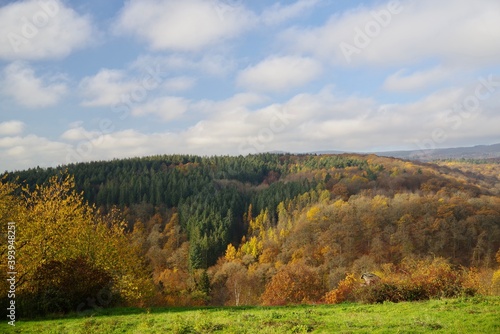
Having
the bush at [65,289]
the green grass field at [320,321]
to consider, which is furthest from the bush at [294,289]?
the green grass field at [320,321]

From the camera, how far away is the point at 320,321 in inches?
715

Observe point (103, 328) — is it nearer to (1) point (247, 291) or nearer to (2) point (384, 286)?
(2) point (384, 286)

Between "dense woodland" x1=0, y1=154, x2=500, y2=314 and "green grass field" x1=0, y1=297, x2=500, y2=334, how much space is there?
6.68 m

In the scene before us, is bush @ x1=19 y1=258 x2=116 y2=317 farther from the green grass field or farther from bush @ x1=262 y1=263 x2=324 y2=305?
bush @ x1=262 y1=263 x2=324 y2=305

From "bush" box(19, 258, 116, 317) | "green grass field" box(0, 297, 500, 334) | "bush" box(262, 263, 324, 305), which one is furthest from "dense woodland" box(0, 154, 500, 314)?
"green grass field" box(0, 297, 500, 334)

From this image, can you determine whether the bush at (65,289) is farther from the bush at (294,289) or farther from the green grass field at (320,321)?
the bush at (294,289)

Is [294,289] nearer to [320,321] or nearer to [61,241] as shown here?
[61,241]

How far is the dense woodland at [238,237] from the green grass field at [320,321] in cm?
668

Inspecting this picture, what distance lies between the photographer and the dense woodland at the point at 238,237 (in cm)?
3058

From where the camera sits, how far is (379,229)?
124 meters

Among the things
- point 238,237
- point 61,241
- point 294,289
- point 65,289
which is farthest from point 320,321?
point 238,237

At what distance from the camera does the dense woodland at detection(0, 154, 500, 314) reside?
30578 mm

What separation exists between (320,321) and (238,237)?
14734 centimetres

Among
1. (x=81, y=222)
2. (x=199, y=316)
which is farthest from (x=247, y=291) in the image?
(x=199, y=316)
